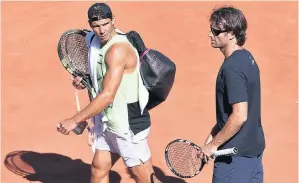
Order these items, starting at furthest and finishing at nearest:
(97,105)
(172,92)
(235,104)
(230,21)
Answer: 1. (172,92)
2. (97,105)
3. (230,21)
4. (235,104)

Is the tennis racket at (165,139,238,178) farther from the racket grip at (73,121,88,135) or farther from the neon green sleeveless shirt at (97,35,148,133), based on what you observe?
the racket grip at (73,121,88,135)

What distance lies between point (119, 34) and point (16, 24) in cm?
543

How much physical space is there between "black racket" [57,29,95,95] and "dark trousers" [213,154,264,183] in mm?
1635

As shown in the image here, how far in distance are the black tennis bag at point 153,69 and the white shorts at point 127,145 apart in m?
0.37

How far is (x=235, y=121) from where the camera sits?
181 inches

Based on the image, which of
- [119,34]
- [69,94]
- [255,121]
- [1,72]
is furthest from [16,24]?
[255,121]

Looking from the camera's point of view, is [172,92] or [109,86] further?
[172,92]

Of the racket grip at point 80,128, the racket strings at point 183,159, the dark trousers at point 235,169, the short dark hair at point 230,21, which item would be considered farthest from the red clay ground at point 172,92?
the short dark hair at point 230,21

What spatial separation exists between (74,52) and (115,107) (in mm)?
887

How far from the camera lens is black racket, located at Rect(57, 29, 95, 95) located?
19.9 feet

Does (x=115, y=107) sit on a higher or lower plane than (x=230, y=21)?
lower

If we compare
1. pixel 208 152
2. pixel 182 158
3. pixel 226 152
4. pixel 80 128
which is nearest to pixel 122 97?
pixel 80 128

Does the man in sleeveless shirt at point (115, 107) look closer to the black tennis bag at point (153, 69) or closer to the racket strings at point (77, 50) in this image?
the black tennis bag at point (153, 69)

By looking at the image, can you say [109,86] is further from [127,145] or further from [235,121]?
[235,121]
